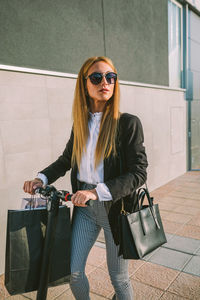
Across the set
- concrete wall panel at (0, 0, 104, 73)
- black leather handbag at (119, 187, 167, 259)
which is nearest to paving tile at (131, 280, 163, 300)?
black leather handbag at (119, 187, 167, 259)

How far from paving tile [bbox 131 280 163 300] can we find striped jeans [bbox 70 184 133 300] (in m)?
0.81

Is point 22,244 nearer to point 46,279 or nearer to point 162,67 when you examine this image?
point 46,279

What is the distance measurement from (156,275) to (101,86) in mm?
2173

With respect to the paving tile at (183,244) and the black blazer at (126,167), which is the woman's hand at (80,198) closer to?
the black blazer at (126,167)

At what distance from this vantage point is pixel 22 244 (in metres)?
1.67

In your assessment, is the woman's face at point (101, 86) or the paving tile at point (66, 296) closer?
the woman's face at point (101, 86)

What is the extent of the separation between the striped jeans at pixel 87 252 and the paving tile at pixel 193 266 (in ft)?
4.48

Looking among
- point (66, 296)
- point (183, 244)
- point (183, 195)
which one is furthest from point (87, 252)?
point (183, 195)

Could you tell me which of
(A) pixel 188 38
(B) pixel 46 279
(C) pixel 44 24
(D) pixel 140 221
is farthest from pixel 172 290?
(A) pixel 188 38

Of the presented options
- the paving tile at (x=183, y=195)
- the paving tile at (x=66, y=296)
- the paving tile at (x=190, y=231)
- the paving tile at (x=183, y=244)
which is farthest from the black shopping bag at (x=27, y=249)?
the paving tile at (x=183, y=195)

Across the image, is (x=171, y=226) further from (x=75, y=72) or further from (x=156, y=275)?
(x=75, y=72)

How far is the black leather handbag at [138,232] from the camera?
5.55 feet

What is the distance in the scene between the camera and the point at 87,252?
6.36 feet

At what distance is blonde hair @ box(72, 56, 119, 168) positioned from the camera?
1.82 m
